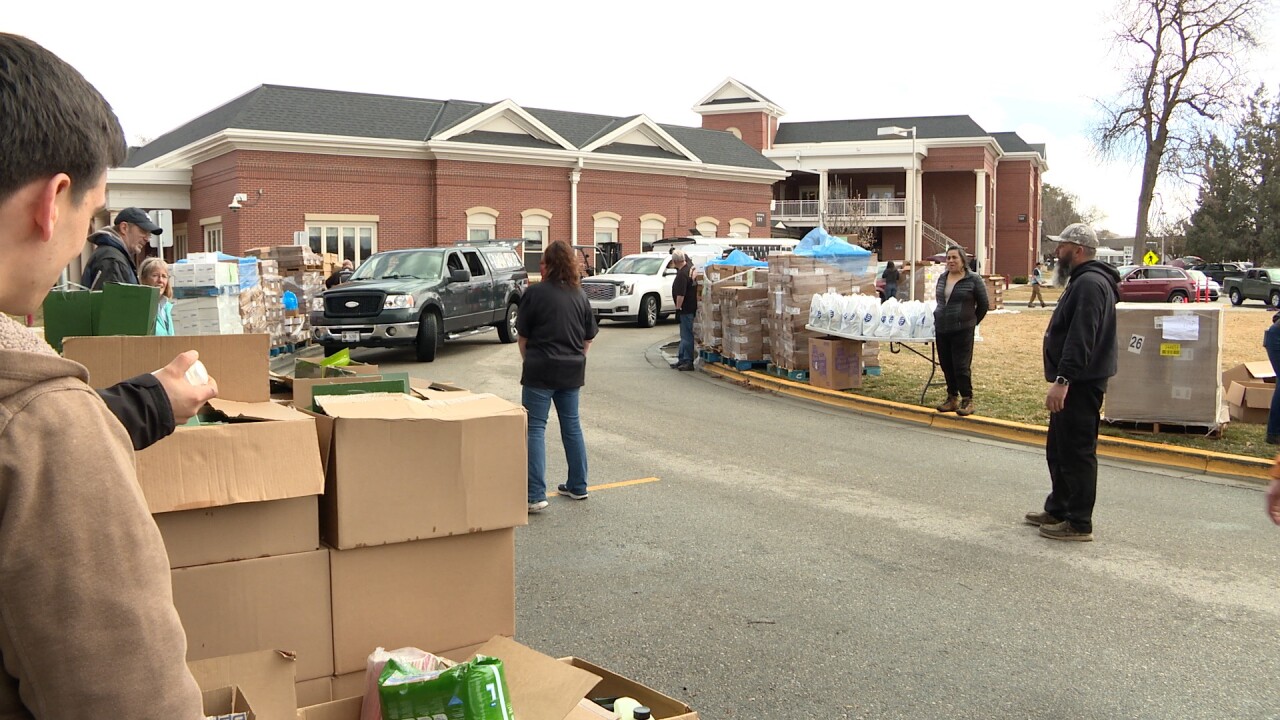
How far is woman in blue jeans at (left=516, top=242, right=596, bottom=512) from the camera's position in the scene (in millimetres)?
7691

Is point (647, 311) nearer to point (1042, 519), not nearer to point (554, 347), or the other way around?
point (554, 347)

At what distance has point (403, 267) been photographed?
19.0m

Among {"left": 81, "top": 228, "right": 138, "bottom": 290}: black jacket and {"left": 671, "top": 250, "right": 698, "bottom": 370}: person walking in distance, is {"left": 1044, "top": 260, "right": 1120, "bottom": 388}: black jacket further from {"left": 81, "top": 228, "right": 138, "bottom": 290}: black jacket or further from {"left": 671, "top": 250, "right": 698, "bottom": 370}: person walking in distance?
{"left": 671, "top": 250, "right": 698, "bottom": 370}: person walking in distance

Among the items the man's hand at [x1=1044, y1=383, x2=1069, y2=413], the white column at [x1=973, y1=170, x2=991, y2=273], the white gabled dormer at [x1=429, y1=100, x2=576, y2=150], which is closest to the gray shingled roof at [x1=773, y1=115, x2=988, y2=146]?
the white column at [x1=973, y1=170, x2=991, y2=273]

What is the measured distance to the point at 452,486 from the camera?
3.56 meters

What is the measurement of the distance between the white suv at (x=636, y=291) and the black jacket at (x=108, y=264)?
1662 centimetres

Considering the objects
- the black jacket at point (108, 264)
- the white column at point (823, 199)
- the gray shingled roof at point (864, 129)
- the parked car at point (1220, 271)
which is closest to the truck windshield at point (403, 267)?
the black jacket at point (108, 264)

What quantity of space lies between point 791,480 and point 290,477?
6125 mm

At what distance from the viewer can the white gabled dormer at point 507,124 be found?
35.8 metres

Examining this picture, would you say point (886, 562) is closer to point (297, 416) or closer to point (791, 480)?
point (791, 480)

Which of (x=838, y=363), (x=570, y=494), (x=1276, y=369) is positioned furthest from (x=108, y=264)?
(x=1276, y=369)

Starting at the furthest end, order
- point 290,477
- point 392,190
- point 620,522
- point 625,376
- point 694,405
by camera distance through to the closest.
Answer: point 392,190, point 625,376, point 694,405, point 620,522, point 290,477

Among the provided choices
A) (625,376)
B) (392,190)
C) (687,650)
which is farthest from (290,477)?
(392,190)

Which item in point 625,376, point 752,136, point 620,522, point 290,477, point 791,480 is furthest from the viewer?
point 752,136
